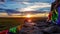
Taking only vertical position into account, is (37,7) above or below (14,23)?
above

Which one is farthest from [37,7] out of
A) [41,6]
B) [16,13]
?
[16,13]

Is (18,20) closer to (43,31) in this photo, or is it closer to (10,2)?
(10,2)

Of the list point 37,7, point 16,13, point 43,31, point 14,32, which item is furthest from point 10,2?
point 43,31

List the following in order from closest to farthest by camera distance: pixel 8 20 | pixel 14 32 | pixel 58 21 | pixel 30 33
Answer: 1. pixel 30 33
2. pixel 58 21
3. pixel 14 32
4. pixel 8 20

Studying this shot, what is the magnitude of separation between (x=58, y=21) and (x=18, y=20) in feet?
4.00

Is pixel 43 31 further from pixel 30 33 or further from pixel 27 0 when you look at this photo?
pixel 27 0

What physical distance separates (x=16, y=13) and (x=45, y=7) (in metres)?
0.42

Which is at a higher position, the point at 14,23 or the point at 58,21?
the point at 58,21

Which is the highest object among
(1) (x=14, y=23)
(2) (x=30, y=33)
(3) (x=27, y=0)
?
(3) (x=27, y=0)

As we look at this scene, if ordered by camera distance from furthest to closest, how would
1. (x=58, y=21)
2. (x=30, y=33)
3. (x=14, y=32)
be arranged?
(x=14, y=32)
(x=58, y=21)
(x=30, y=33)

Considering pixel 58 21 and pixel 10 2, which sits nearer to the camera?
pixel 58 21

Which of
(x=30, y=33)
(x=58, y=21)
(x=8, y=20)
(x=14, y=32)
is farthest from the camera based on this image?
(x=8, y=20)

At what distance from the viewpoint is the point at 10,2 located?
2.40 m

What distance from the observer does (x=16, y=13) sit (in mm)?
2322
